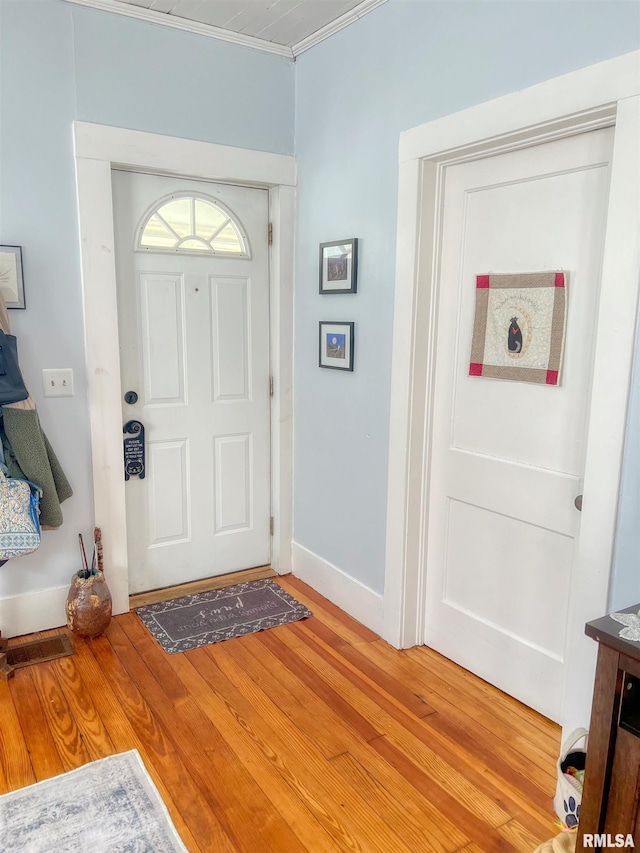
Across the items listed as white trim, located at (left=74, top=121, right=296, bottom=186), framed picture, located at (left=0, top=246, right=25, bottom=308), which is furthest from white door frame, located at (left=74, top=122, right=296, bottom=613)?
framed picture, located at (left=0, top=246, right=25, bottom=308)

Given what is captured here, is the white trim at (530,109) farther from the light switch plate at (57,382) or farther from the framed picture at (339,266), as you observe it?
the light switch plate at (57,382)

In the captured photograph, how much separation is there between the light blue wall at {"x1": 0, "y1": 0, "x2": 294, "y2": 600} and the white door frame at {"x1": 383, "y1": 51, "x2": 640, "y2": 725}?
1.02 m

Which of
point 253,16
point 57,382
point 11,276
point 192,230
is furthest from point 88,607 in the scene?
Answer: point 253,16

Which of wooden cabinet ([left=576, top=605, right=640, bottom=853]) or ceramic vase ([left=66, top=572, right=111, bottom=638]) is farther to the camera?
ceramic vase ([left=66, top=572, right=111, bottom=638])

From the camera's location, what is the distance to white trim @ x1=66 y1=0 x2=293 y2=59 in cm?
252

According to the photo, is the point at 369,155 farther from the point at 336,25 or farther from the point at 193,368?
the point at 193,368

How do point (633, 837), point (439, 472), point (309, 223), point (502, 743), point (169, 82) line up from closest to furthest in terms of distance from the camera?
point (633, 837), point (502, 743), point (439, 472), point (169, 82), point (309, 223)

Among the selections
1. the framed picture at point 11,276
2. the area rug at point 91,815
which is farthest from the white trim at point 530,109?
the area rug at point 91,815

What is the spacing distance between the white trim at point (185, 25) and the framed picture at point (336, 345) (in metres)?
1.29

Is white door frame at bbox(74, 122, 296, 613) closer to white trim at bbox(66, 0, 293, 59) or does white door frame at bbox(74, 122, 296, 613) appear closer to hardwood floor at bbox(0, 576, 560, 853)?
white trim at bbox(66, 0, 293, 59)

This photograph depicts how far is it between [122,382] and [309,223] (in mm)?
1166

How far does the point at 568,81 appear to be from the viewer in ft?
5.87

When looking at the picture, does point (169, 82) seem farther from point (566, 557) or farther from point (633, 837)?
point (633, 837)

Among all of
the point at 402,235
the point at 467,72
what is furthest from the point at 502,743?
the point at 467,72
